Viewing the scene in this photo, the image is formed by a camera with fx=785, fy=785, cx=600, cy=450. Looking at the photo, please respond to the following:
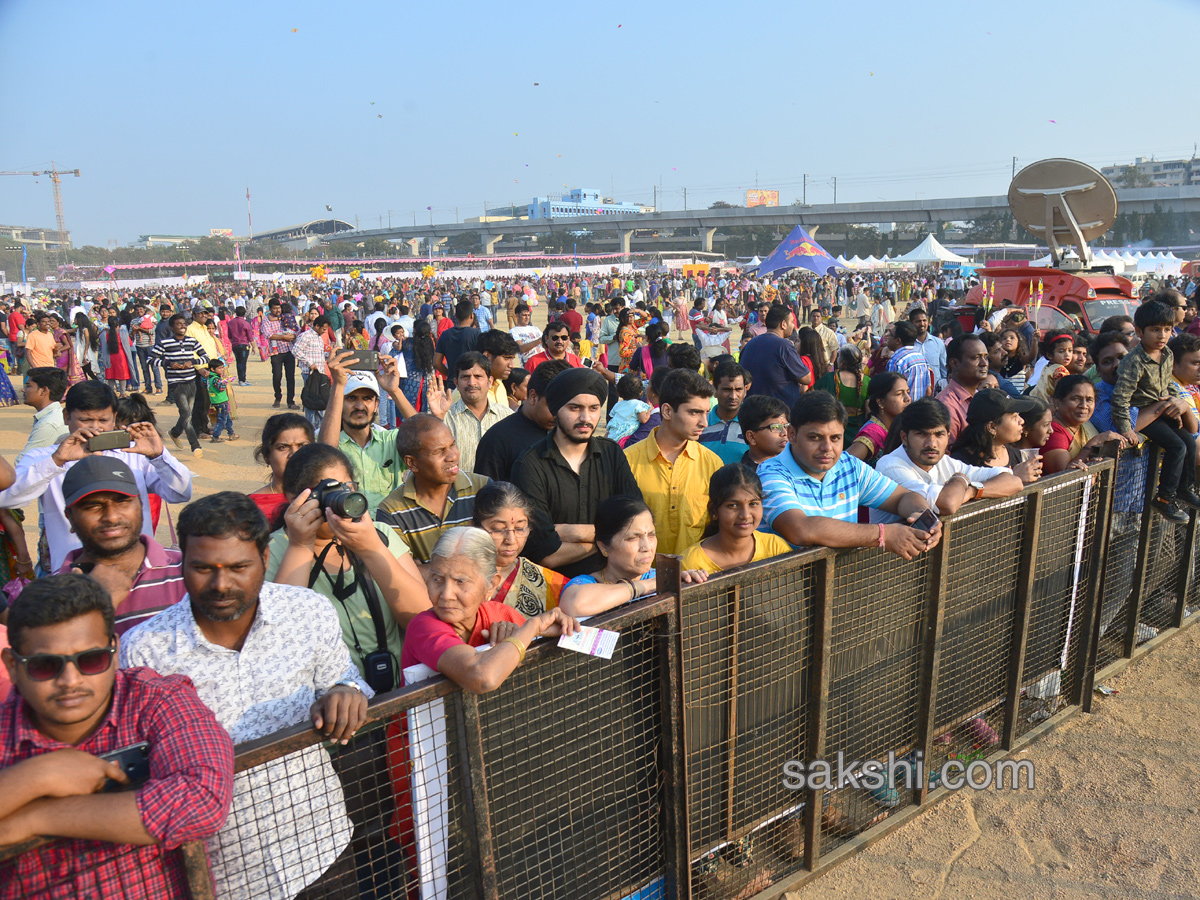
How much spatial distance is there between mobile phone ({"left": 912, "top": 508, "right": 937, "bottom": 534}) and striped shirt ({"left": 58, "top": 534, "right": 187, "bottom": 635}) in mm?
2824

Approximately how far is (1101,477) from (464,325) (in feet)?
24.4

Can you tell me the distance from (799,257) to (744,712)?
25252 mm

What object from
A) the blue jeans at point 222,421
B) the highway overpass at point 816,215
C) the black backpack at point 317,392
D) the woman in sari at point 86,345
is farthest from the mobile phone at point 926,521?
the highway overpass at point 816,215

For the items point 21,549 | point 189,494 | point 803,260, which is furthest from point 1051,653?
point 803,260

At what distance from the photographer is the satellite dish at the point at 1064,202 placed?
41.1 feet

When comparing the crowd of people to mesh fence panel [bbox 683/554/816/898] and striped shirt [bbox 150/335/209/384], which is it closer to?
mesh fence panel [bbox 683/554/816/898]

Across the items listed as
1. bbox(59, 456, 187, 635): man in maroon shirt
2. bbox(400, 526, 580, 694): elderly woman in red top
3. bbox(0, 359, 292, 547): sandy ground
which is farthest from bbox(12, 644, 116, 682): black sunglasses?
bbox(0, 359, 292, 547): sandy ground

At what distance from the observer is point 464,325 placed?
32.8 ft

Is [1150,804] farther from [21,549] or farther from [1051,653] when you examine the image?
[21,549]

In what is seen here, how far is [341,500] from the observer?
8.25 ft

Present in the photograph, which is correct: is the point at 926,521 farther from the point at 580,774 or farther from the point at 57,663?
the point at 57,663

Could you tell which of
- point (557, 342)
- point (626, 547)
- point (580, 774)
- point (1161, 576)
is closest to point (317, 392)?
point (557, 342)

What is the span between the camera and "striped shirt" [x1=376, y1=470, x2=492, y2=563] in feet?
11.4

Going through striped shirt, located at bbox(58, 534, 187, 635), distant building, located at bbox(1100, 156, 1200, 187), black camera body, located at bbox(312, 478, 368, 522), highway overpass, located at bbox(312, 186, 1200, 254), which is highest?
distant building, located at bbox(1100, 156, 1200, 187)
